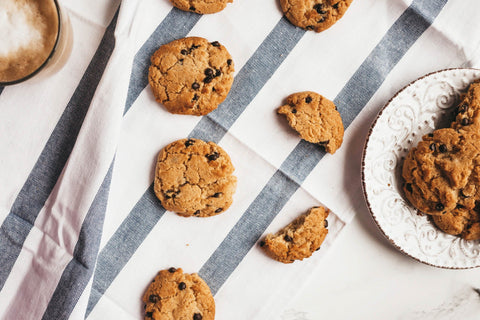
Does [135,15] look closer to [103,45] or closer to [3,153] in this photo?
[103,45]

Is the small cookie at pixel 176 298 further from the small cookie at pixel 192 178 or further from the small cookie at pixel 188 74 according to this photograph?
the small cookie at pixel 188 74

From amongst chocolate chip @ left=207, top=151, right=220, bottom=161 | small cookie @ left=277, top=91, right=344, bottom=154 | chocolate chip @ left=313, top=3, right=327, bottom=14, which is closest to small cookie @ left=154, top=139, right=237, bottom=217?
chocolate chip @ left=207, top=151, right=220, bottom=161

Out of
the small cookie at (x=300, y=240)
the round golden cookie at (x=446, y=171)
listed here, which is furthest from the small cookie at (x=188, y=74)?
the round golden cookie at (x=446, y=171)

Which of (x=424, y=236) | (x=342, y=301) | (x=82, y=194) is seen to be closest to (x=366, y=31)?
(x=424, y=236)

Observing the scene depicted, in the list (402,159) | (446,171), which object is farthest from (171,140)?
(446,171)

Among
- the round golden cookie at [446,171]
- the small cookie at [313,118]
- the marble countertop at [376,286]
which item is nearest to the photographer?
the round golden cookie at [446,171]

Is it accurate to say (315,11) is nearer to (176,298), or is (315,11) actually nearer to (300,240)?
(300,240)
